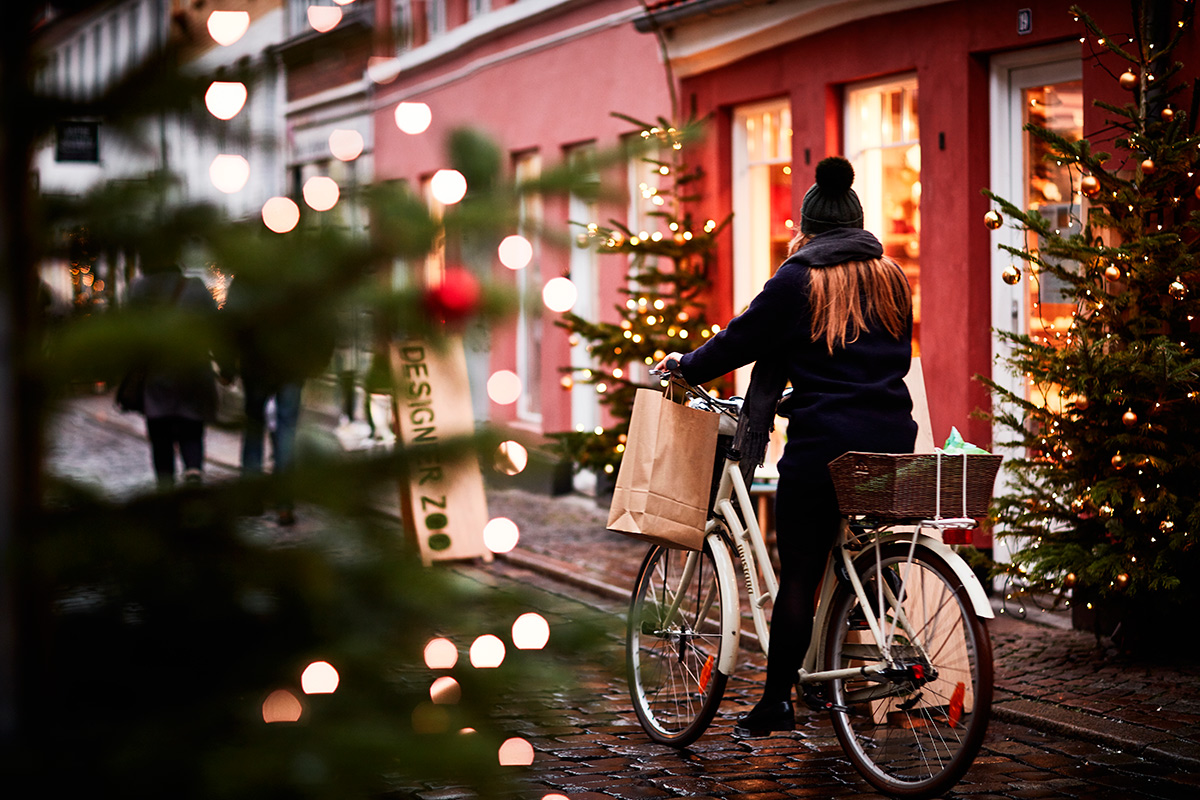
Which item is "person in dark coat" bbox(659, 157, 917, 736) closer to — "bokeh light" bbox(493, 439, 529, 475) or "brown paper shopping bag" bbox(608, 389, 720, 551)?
"brown paper shopping bag" bbox(608, 389, 720, 551)

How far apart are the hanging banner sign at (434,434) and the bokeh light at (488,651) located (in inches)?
4.0

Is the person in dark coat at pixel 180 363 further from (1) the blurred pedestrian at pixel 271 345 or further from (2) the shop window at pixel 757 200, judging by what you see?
(2) the shop window at pixel 757 200

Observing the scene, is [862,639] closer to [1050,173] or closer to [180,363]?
[180,363]

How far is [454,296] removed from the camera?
1.33m

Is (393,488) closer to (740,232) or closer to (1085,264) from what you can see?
(1085,264)

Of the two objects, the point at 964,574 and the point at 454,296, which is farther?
the point at 964,574

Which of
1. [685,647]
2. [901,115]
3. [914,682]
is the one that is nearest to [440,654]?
[914,682]

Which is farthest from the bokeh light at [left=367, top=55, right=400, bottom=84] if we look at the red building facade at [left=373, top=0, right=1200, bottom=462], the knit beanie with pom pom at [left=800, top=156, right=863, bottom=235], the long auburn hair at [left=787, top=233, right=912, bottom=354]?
the red building facade at [left=373, top=0, right=1200, bottom=462]

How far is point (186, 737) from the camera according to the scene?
135 centimetres

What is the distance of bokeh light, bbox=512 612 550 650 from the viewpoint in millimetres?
1535

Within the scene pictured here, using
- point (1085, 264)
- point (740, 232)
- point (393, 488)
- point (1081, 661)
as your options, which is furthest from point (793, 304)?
point (740, 232)

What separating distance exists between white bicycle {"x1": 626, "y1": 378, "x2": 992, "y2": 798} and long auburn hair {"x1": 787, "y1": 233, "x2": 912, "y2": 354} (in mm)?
607

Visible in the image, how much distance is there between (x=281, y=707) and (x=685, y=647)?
3975mm

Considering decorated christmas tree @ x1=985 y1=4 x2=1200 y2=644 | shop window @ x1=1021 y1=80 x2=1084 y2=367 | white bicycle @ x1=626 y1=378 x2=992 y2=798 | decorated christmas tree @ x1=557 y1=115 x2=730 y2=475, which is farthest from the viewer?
decorated christmas tree @ x1=557 y1=115 x2=730 y2=475
